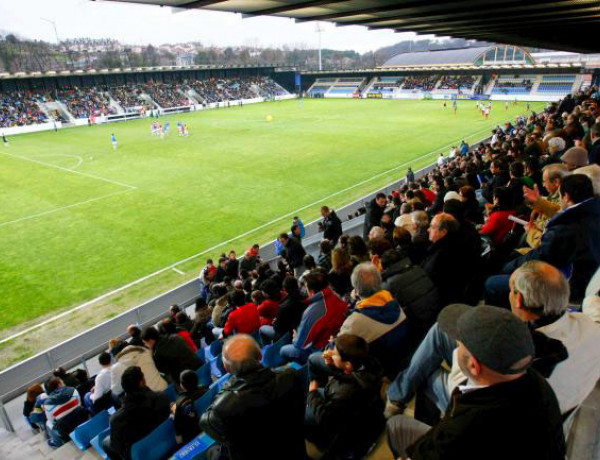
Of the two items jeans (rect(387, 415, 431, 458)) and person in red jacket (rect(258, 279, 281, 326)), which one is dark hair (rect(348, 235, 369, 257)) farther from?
jeans (rect(387, 415, 431, 458))

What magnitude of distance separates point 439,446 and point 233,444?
142 cm

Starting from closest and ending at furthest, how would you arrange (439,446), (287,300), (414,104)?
(439,446)
(287,300)
(414,104)

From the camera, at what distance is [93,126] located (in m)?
43.3

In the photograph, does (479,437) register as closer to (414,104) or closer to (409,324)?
(409,324)

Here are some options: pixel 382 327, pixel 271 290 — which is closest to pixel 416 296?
pixel 382 327

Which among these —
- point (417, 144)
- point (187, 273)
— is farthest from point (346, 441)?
point (417, 144)

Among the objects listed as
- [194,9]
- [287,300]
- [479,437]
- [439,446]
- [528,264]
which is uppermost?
[194,9]

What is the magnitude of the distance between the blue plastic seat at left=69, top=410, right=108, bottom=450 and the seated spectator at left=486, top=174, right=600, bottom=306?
183 inches

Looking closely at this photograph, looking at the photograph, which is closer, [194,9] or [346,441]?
[346,441]

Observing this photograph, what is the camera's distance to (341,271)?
5641mm

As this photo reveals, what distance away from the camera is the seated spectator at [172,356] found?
5254 mm

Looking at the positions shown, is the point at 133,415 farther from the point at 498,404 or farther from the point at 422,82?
the point at 422,82

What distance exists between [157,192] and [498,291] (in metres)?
18.5

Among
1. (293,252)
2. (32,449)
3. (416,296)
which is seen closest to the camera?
(416,296)
